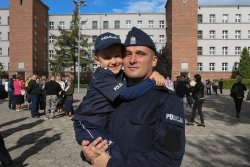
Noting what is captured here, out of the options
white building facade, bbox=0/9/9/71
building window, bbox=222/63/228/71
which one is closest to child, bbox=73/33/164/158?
building window, bbox=222/63/228/71

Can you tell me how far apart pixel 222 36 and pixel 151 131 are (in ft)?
227

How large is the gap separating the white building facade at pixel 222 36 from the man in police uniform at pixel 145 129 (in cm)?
6667

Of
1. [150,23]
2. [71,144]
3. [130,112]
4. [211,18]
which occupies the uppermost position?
[211,18]

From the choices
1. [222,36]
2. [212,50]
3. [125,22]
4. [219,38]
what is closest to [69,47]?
[125,22]

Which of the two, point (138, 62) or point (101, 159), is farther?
point (138, 62)

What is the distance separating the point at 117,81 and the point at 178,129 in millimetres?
619

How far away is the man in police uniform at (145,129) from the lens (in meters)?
Result: 1.97

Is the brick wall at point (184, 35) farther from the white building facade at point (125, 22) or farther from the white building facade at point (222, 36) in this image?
the white building facade at point (125, 22)

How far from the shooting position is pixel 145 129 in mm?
2068

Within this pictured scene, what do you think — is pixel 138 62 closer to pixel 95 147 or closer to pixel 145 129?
pixel 145 129

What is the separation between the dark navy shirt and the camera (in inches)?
87.7

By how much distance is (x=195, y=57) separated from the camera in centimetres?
6362

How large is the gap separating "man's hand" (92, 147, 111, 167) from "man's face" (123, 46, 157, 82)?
578mm

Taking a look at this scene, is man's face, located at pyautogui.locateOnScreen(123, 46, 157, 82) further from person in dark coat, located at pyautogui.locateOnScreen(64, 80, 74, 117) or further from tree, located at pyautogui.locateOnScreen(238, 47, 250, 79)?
tree, located at pyautogui.locateOnScreen(238, 47, 250, 79)
